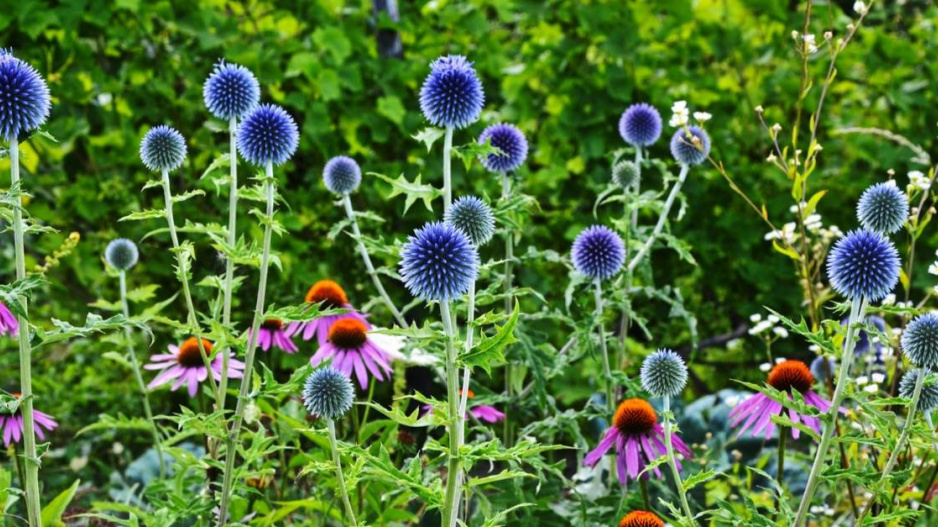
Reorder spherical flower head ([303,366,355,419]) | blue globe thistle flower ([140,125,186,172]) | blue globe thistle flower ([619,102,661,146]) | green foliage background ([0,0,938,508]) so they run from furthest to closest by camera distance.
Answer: green foliage background ([0,0,938,508]) < blue globe thistle flower ([619,102,661,146]) < blue globe thistle flower ([140,125,186,172]) < spherical flower head ([303,366,355,419])

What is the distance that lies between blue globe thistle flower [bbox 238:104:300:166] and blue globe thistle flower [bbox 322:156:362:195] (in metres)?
0.40

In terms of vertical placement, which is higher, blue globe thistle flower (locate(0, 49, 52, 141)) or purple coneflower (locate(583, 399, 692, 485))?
blue globe thistle flower (locate(0, 49, 52, 141))

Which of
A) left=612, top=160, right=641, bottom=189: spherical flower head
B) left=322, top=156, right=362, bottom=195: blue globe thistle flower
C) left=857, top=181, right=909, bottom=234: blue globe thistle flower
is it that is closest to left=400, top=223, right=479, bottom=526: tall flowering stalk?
left=857, top=181, right=909, bottom=234: blue globe thistle flower

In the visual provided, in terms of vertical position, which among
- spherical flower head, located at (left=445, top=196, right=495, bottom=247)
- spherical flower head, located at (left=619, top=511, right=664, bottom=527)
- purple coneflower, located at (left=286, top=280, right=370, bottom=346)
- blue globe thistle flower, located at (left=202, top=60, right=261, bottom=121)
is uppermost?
blue globe thistle flower, located at (left=202, top=60, right=261, bottom=121)

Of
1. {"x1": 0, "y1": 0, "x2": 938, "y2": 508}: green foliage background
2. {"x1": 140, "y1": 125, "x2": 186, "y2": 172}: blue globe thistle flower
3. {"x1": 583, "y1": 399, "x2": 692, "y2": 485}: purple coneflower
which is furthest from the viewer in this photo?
{"x1": 0, "y1": 0, "x2": 938, "y2": 508}: green foliage background

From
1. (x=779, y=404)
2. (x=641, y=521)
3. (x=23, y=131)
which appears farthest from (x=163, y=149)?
(x=779, y=404)

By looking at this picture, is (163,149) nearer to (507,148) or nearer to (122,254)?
(122,254)

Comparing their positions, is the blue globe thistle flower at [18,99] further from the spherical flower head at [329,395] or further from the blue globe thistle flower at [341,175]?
the blue globe thistle flower at [341,175]

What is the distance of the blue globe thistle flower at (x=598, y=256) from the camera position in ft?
8.95

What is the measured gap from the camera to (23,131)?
208cm

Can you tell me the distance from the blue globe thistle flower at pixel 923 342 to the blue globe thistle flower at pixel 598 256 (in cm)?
86

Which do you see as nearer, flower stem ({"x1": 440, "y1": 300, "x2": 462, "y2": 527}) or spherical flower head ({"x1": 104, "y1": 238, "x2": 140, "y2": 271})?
flower stem ({"x1": 440, "y1": 300, "x2": 462, "y2": 527})

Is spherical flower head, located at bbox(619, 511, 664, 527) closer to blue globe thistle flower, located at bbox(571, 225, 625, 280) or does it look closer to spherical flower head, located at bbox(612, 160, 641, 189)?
blue globe thistle flower, located at bbox(571, 225, 625, 280)

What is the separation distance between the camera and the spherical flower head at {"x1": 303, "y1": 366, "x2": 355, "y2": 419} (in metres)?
2.10
